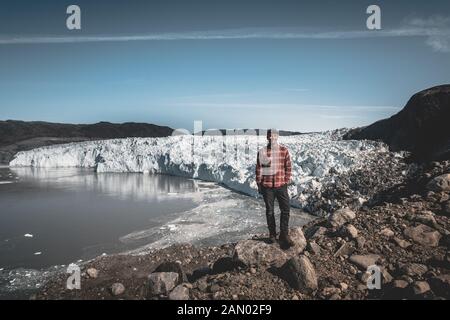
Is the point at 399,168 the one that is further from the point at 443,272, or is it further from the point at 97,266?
the point at 97,266

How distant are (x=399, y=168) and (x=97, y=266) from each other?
403 inches

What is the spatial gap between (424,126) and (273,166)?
36.0 ft

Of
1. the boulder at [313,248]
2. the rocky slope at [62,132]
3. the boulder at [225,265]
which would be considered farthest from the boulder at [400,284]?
the rocky slope at [62,132]

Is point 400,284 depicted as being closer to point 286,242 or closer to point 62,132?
point 286,242

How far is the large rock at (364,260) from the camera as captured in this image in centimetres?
490

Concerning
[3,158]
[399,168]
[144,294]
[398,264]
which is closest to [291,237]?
[398,264]

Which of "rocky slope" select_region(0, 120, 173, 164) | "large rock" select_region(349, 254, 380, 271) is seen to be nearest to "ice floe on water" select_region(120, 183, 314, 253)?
"large rock" select_region(349, 254, 380, 271)

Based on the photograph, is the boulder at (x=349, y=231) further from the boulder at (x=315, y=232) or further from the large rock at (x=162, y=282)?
the large rock at (x=162, y=282)

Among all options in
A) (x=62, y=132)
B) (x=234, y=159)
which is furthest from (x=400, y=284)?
(x=62, y=132)

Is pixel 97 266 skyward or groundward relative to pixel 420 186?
groundward

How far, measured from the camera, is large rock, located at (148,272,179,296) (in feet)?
15.5

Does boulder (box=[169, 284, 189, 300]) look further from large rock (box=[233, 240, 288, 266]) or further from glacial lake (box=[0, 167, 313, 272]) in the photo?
glacial lake (box=[0, 167, 313, 272])
